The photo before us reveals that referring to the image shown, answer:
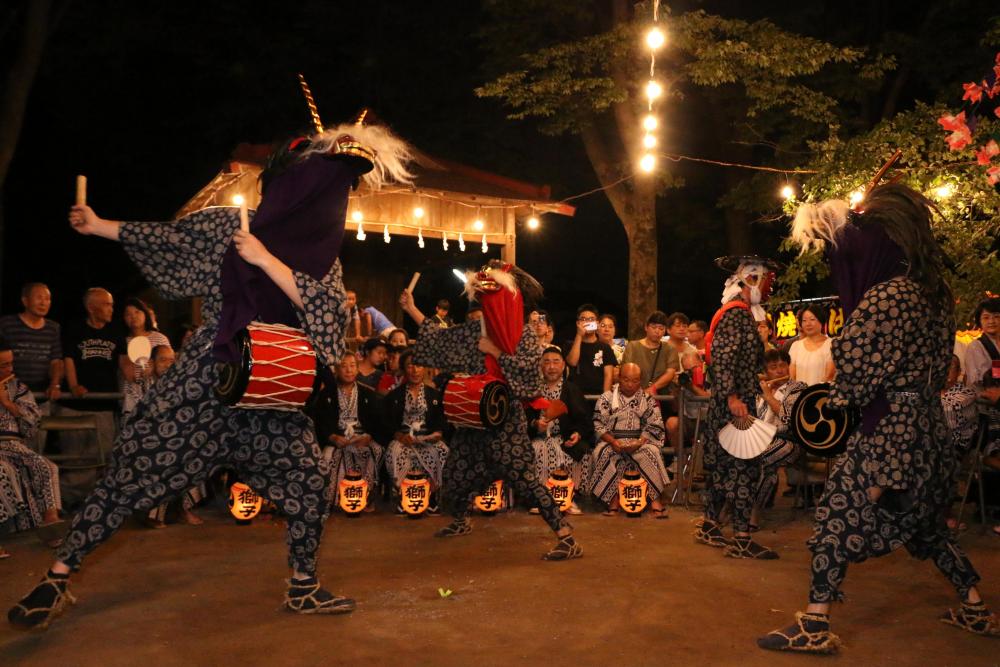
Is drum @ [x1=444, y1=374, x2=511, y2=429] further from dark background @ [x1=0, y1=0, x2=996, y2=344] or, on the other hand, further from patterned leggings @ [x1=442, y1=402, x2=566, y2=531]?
dark background @ [x1=0, y1=0, x2=996, y2=344]

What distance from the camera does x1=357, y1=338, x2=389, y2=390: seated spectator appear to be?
958 cm

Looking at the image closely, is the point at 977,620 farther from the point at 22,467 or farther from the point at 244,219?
the point at 22,467

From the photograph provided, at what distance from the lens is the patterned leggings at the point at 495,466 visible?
655 cm

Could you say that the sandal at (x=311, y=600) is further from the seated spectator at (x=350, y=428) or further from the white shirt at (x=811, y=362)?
the white shirt at (x=811, y=362)

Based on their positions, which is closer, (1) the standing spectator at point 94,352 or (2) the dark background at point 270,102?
(1) the standing spectator at point 94,352

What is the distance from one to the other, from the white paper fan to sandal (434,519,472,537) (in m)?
2.10

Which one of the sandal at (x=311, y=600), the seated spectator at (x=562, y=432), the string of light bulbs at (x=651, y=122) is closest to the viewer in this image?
the sandal at (x=311, y=600)

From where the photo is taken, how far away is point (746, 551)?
6488mm

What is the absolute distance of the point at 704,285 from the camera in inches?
1023

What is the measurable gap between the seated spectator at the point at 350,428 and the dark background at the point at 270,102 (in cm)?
774

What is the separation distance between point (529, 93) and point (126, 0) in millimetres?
9558

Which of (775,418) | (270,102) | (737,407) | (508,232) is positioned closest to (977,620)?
(737,407)

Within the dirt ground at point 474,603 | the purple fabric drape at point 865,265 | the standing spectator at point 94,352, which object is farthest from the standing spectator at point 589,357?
the purple fabric drape at point 865,265

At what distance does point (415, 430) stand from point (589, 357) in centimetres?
247
